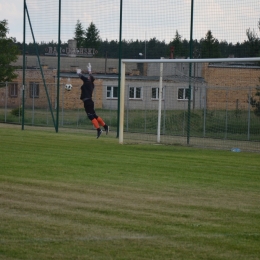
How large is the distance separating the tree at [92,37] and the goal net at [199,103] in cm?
194

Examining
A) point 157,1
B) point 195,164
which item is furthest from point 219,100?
point 195,164

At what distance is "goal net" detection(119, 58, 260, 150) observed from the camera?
25.9 m

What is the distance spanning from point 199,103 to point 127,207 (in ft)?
60.9

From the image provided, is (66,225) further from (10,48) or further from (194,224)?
(10,48)

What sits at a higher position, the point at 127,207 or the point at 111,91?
the point at 111,91

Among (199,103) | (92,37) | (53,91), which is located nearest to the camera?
(199,103)

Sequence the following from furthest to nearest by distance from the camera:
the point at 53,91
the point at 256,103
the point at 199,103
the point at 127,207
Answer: the point at 53,91, the point at 199,103, the point at 256,103, the point at 127,207

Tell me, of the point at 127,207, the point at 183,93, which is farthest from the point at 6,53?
the point at 127,207

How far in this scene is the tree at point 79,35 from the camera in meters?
31.4

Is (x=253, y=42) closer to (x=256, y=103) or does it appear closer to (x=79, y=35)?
(x=256, y=103)

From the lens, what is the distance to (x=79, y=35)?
106 feet

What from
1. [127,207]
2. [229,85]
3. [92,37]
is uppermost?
[92,37]

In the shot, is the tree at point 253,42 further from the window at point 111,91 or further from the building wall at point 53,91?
the window at point 111,91

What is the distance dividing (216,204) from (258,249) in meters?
3.02
